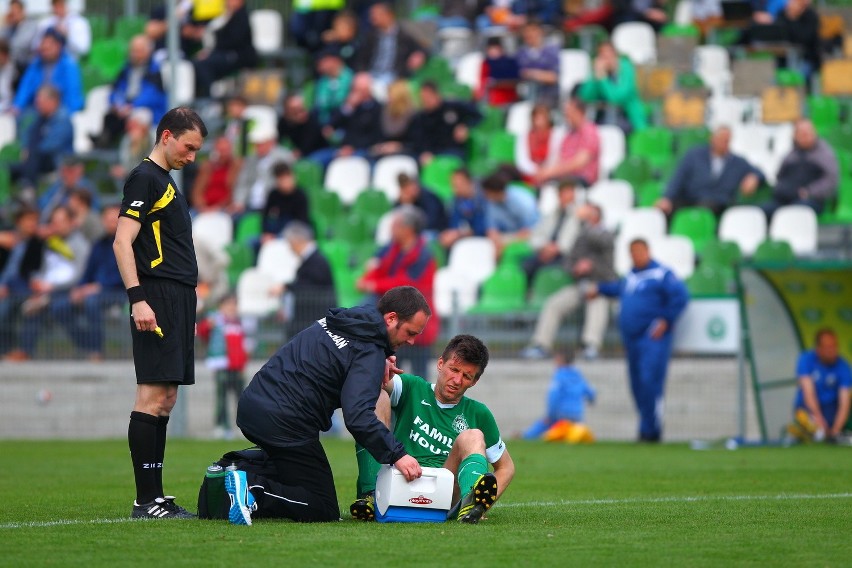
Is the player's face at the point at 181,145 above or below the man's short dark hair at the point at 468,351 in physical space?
above

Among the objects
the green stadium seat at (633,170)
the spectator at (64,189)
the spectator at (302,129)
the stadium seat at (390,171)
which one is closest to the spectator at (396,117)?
the stadium seat at (390,171)

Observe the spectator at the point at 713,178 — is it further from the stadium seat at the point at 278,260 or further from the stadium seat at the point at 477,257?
the stadium seat at the point at 278,260

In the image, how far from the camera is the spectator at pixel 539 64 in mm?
22047

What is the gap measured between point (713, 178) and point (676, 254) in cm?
132

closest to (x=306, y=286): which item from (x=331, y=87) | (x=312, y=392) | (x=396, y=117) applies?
(x=396, y=117)

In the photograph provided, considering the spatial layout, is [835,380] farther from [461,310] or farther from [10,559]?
[10,559]

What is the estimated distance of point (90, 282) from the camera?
19.4m

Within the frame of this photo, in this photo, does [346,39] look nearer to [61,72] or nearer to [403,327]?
[61,72]

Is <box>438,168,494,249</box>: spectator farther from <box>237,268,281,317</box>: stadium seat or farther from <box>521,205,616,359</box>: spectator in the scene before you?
<box>237,268,281,317</box>: stadium seat

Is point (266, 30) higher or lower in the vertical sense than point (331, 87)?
higher

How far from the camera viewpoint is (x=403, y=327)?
780 cm

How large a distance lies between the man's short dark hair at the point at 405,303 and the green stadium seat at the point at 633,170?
13074mm

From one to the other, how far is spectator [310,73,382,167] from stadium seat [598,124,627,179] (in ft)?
11.0

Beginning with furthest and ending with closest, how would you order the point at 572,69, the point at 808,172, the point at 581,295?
1. the point at 572,69
2. the point at 808,172
3. the point at 581,295
